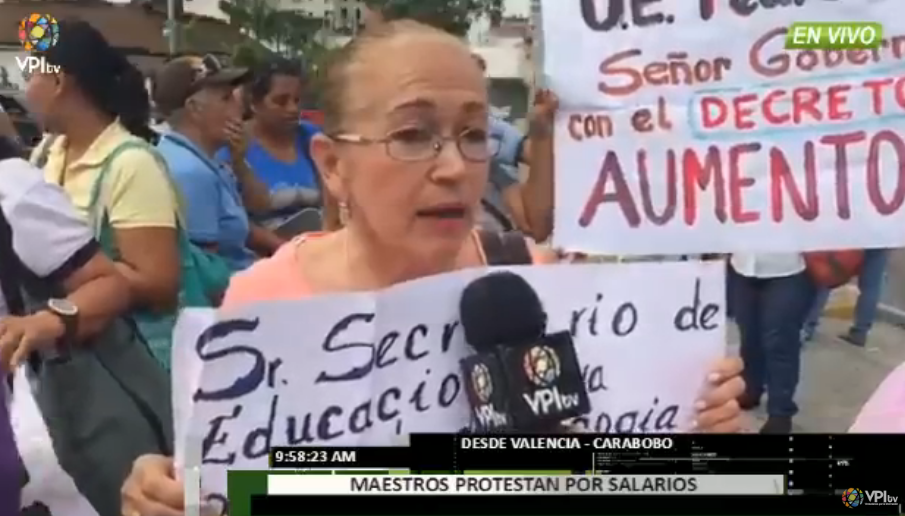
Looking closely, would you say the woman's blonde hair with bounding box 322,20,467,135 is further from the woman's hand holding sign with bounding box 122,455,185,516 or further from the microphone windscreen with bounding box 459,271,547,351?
the woman's hand holding sign with bounding box 122,455,185,516

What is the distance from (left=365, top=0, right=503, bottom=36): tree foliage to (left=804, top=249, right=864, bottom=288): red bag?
0.68 metres

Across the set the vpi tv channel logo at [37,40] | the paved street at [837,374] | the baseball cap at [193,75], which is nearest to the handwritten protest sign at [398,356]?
the paved street at [837,374]

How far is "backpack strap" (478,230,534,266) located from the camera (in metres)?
2.07

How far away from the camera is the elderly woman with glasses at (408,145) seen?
2027mm

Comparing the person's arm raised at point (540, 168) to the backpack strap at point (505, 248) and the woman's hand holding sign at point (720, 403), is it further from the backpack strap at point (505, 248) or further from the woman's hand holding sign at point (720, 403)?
the woman's hand holding sign at point (720, 403)

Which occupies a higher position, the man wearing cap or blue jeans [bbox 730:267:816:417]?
the man wearing cap

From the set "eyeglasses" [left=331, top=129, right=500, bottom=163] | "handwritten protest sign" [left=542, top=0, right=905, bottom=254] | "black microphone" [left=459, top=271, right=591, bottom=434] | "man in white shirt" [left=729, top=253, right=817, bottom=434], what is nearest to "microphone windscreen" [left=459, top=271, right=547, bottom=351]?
"black microphone" [left=459, top=271, right=591, bottom=434]

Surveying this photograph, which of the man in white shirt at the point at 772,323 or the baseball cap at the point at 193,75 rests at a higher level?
the baseball cap at the point at 193,75

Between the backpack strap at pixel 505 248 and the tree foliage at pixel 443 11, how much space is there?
1.12 ft

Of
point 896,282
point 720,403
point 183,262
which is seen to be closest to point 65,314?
point 183,262

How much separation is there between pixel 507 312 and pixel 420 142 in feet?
1.08

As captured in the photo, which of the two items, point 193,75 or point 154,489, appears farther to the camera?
point 154,489

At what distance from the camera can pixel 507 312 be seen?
210cm

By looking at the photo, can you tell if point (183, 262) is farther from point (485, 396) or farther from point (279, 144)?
point (485, 396)
